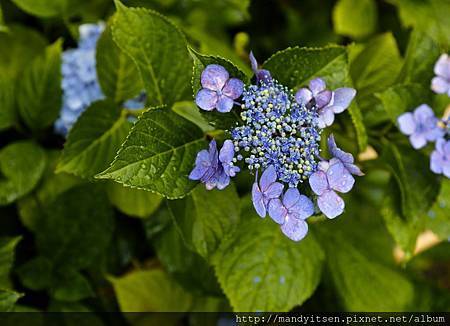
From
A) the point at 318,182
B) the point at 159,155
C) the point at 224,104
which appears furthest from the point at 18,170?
the point at 318,182

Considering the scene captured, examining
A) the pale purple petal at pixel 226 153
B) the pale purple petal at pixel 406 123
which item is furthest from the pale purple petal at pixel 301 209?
the pale purple petal at pixel 406 123

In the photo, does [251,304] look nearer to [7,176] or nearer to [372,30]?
[7,176]

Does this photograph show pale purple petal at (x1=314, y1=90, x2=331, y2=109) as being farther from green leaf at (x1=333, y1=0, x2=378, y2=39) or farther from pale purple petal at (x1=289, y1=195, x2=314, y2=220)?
green leaf at (x1=333, y1=0, x2=378, y2=39)

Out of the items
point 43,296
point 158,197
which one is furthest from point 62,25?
point 43,296

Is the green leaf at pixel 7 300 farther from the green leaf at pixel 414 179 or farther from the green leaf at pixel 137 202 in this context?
the green leaf at pixel 414 179

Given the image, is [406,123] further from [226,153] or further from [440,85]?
[226,153]

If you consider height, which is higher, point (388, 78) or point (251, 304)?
point (388, 78)
